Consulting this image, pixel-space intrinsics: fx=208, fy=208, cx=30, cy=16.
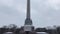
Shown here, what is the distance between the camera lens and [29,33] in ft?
132

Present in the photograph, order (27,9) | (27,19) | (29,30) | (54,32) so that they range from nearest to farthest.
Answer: (29,30), (27,19), (27,9), (54,32)

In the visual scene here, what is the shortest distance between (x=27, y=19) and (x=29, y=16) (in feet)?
5.59

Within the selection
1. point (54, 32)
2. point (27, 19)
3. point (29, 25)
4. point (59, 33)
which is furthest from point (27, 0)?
point (59, 33)

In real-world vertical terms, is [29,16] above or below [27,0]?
below

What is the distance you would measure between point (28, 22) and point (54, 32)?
18.7 meters

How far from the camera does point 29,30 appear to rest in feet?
130

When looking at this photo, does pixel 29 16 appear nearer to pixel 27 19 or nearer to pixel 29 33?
pixel 27 19

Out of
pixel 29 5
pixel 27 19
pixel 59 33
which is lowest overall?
pixel 59 33

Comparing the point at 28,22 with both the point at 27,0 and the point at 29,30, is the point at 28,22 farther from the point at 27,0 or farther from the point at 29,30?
the point at 27,0

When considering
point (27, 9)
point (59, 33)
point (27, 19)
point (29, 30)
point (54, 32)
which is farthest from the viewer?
point (59, 33)

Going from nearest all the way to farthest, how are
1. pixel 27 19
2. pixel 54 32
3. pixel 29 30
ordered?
pixel 29 30 → pixel 27 19 → pixel 54 32

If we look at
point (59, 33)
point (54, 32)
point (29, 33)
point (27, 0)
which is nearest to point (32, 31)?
point (29, 33)

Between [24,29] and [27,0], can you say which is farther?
[27,0]

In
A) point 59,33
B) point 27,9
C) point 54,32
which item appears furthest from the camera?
point 59,33
